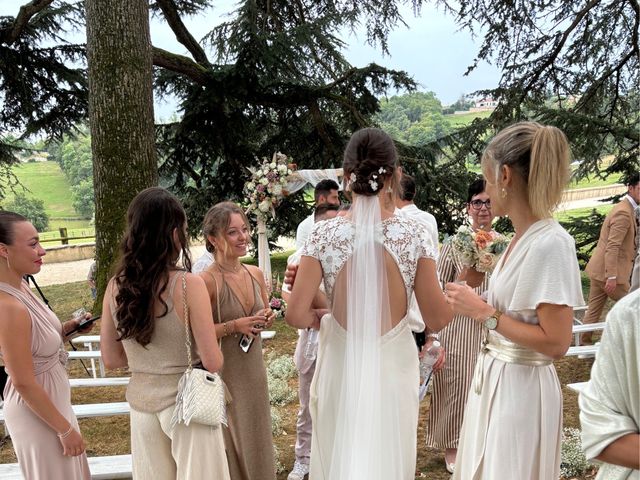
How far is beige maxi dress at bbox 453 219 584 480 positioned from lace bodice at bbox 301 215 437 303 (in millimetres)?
402

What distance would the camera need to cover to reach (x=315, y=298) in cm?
293

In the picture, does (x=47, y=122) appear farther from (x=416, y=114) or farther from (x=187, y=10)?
(x=416, y=114)

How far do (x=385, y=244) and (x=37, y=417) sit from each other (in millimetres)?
1912

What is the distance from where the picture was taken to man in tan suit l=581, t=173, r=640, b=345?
255 inches

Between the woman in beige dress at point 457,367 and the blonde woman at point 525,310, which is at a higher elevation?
the blonde woman at point 525,310

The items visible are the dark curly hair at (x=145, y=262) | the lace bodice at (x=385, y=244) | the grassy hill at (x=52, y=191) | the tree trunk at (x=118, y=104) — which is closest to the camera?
the dark curly hair at (x=145, y=262)

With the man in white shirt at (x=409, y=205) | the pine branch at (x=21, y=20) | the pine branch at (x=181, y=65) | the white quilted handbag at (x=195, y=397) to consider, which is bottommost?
the white quilted handbag at (x=195, y=397)

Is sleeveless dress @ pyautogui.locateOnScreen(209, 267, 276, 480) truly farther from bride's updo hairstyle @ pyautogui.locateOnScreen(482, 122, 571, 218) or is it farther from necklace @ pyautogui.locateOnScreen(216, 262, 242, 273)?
bride's updo hairstyle @ pyautogui.locateOnScreen(482, 122, 571, 218)

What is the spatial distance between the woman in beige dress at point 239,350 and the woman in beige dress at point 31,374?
86 cm

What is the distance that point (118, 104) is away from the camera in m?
8.05

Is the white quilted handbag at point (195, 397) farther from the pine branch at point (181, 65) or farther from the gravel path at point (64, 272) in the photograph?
the gravel path at point (64, 272)

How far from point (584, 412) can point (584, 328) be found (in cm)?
522

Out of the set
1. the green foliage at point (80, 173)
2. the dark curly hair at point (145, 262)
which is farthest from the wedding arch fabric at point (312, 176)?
the green foliage at point (80, 173)

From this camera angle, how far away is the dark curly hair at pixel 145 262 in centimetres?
245
